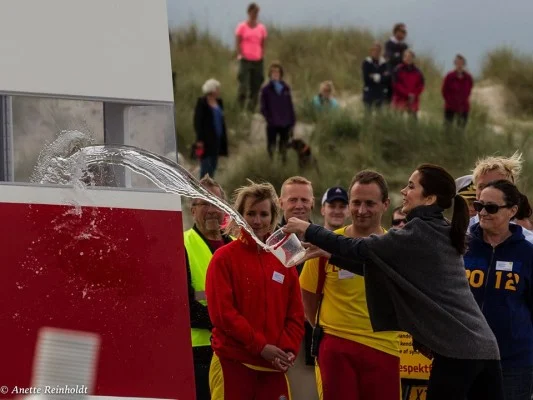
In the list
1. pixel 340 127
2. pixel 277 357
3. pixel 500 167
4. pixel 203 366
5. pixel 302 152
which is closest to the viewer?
pixel 277 357

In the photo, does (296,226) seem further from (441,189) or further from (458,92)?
(458,92)

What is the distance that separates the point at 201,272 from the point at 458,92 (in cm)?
1861

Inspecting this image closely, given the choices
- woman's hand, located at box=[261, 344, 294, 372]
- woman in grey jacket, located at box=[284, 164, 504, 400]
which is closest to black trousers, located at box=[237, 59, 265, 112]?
woman's hand, located at box=[261, 344, 294, 372]

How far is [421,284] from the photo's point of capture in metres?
7.22

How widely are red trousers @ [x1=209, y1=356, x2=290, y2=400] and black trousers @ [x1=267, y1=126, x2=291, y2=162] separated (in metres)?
15.2

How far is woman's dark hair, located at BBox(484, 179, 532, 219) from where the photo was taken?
8516mm

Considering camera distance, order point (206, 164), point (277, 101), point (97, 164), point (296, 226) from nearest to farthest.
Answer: point (97, 164), point (296, 226), point (206, 164), point (277, 101)

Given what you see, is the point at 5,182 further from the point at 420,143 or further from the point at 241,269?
the point at 420,143

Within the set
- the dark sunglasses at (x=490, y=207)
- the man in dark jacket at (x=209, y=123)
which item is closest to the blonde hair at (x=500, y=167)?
the dark sunglasses at (x=490, y=207)

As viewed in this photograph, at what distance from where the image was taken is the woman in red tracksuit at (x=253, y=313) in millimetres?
8156

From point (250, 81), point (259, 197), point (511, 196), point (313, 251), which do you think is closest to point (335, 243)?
point (313, 251)

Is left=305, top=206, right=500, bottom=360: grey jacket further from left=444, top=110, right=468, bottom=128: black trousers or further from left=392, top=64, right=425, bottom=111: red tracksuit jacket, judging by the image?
left=444, top=110, right=468, bottom=128: black trousers

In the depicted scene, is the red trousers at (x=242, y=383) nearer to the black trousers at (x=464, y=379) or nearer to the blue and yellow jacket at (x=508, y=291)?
the black trousers at (x=464, y=379)

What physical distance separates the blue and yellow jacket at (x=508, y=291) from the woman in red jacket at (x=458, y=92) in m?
17.0
